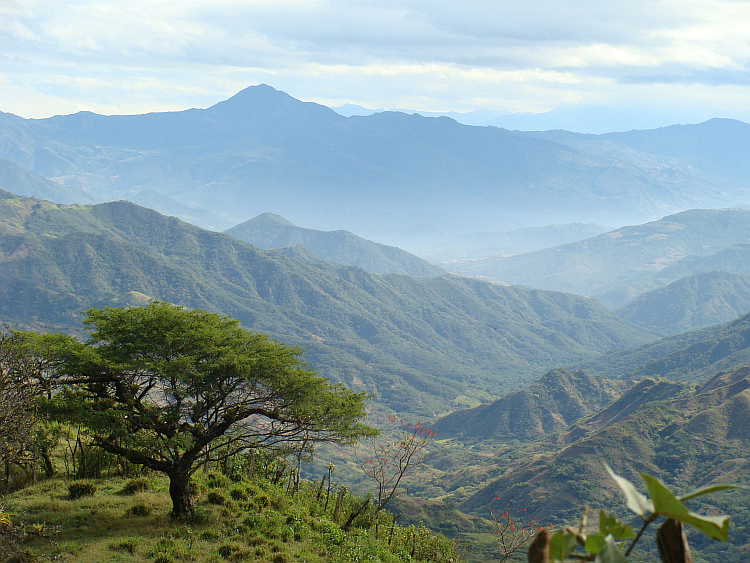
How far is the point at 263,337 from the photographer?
2458 cm

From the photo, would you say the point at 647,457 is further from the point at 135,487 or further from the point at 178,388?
the point at 178,388

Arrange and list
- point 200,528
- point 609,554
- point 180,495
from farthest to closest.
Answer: point 180,495, point 200,528, point 609,554

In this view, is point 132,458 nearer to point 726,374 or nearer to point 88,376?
point 88,376

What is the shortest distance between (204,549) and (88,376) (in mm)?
7413

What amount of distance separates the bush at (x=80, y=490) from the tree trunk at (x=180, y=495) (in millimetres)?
3416

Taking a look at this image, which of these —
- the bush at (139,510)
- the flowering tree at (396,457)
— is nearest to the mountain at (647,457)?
the flowering tree at (396,457)

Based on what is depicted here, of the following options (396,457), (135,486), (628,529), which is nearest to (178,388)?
(135,486)

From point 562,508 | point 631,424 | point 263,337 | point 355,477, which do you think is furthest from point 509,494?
point 263,337

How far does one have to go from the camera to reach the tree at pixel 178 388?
20.8 m

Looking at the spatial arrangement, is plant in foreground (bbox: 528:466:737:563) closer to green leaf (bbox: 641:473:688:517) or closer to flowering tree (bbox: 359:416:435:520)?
green leaf (bbox: 641:473:688:517)

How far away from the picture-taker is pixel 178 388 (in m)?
22.3

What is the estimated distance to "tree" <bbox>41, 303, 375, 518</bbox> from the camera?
819 inches

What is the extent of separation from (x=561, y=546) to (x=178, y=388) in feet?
67.0

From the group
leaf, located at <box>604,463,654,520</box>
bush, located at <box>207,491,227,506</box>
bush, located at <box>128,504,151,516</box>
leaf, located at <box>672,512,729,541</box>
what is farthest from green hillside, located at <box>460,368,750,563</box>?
leaf, located at <box>604,463,654,520</box>
